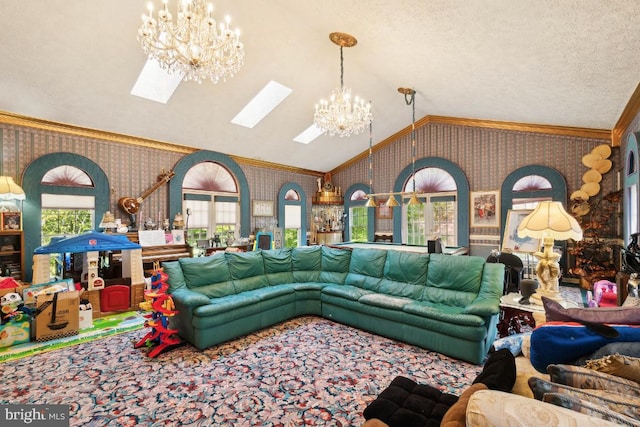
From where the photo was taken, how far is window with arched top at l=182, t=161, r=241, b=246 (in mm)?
7141

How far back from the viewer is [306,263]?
5266 mm

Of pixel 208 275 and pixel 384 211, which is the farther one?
pixel 384 211

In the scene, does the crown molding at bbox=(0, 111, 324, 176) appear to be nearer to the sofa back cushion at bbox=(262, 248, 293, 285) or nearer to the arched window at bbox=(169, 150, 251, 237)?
the arched window at bbox=(169, 150, 251, 237)

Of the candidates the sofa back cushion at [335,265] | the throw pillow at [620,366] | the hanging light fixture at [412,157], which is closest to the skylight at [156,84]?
the sofa back cushion at [335,265]

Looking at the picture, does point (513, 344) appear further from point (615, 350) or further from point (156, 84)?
point (156, 84)

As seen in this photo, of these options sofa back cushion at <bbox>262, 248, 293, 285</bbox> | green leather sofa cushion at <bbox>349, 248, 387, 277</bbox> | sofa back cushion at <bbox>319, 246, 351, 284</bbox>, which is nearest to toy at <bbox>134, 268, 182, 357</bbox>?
sofa back cushion at <bbox>262, 248, 293, 285</bbox>

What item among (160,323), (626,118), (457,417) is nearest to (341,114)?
(160,323)

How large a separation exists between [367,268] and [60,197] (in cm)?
547

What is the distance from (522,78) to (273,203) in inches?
251

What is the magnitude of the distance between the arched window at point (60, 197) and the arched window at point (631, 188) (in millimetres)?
8534

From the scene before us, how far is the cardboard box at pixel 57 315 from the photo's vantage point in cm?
378

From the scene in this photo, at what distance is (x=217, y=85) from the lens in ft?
17.4

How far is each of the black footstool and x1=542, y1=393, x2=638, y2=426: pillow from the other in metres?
0.65

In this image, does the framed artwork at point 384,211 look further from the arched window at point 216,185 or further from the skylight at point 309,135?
the arched window at point 216,185
